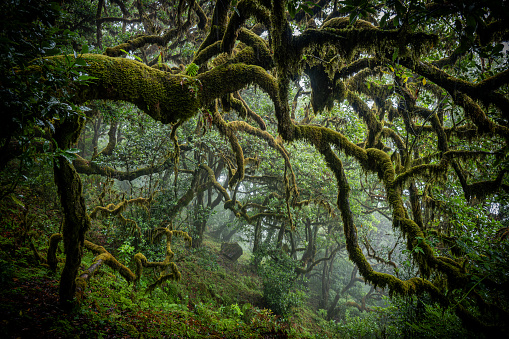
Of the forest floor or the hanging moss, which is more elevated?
the hanging moss

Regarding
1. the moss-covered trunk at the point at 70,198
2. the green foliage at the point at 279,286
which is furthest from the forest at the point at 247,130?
the green foliage at the point at 279,286

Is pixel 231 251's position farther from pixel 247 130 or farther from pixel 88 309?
pixel 88 309

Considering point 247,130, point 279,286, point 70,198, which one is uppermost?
point 247,130

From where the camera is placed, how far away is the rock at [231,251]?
49.9 ft

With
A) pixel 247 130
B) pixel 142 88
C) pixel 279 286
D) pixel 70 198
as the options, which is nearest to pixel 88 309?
pixel 70 198

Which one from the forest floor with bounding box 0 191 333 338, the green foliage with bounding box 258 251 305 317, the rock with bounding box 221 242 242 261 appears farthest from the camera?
the rock with bounding box 221 242 242 261

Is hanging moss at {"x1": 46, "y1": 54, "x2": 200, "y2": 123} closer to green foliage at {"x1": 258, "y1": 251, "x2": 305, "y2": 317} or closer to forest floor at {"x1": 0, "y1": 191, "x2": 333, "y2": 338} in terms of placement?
forest floor at {"x1": 0, "y1": 191, "x2": 333, "y2": 338}

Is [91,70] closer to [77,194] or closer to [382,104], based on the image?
[77,194]

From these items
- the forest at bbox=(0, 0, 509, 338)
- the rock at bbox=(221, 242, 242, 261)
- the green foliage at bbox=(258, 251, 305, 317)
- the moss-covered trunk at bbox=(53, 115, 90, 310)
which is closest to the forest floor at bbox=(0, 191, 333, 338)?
the forest at bbox=(0, 0, 509, 338)

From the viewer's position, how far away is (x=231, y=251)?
1555 centimetres

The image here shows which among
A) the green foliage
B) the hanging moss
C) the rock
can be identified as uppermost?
the hanging moss

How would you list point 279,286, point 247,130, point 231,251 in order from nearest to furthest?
1. point 247,130
2. point 279,286
3. point 231,251

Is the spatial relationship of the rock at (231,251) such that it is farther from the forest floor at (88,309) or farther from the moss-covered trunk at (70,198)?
the moss-covered trunk at (70,198)

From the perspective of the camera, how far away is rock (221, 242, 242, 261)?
15.2 metres
